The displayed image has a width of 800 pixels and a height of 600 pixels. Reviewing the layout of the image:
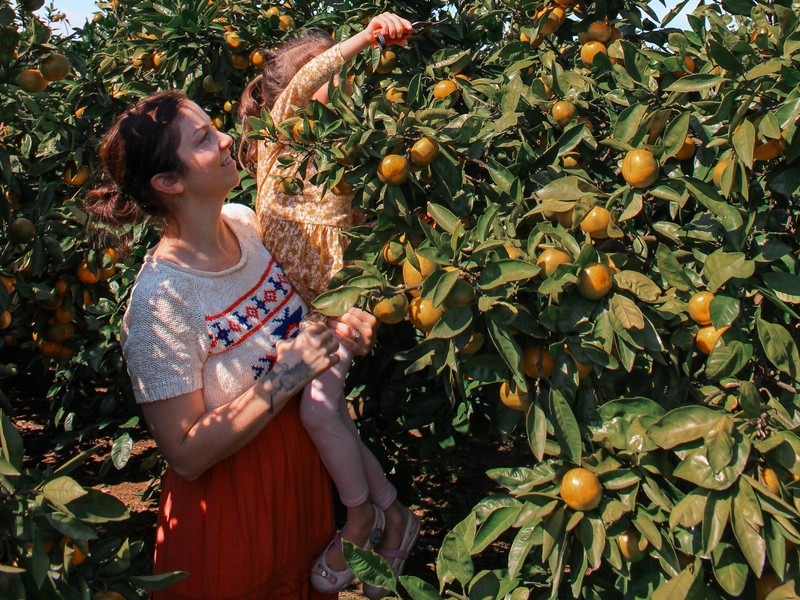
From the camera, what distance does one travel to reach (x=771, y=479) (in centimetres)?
120

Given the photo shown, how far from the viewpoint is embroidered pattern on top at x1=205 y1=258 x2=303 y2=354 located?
169 centimetres

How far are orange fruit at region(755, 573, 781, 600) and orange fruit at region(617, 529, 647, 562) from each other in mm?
165

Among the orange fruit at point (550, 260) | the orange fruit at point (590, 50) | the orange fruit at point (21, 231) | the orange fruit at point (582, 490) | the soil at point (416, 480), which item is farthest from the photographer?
the soil at point (416, 480)

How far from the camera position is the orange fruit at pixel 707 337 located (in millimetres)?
1341

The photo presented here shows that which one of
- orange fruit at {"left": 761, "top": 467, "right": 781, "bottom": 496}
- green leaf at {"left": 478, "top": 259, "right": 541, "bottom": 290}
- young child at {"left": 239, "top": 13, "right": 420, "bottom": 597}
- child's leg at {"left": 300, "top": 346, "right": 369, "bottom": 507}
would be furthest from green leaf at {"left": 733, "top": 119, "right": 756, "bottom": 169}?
child's leg at {"left": 300, "top": 346, "right": 369, "bottom": 507}

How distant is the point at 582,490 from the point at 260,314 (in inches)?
31.7

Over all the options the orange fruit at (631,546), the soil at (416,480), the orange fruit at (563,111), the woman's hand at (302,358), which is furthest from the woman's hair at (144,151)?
the soil at (416,480)

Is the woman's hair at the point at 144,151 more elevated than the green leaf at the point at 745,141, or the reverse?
the woman's hair at the point at 144,151

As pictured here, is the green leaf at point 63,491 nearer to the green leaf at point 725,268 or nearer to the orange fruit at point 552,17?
the green leaf at point 725,268

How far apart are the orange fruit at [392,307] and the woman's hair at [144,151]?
52cm

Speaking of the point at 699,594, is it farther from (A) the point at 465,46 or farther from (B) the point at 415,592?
(A) the point at 465,46

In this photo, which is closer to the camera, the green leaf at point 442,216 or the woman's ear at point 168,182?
the green leaf at point 442,216

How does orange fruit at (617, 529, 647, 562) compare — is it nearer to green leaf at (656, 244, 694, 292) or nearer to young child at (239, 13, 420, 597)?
green leaf at (656, 244, 694, 292)

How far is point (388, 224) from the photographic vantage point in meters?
1.77
